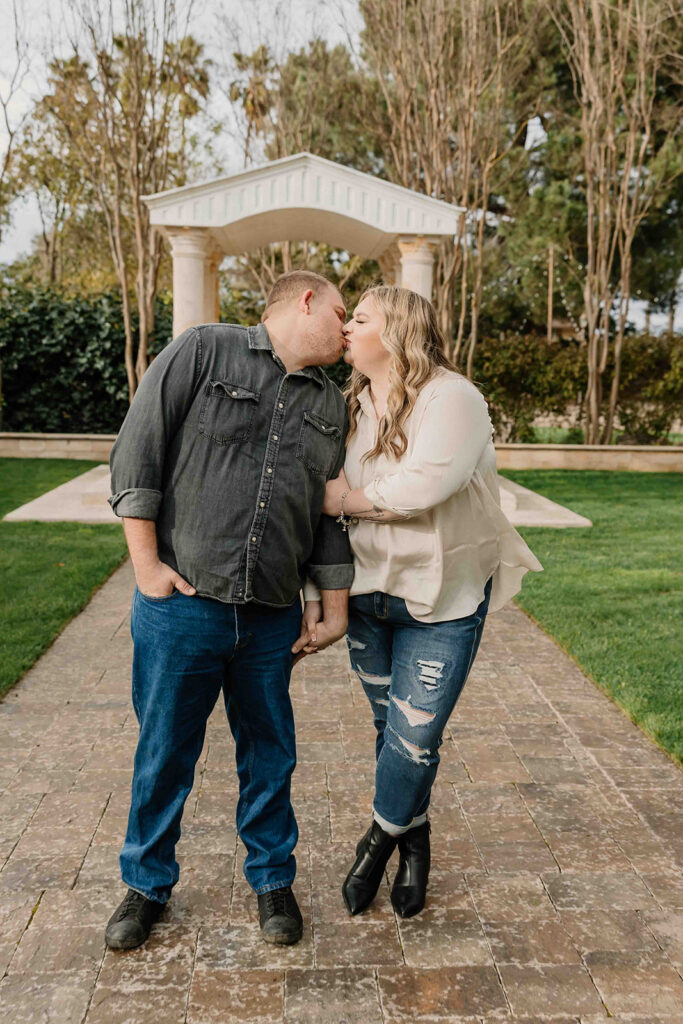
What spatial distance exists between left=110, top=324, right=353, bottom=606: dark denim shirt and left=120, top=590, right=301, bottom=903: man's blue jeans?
0.12m

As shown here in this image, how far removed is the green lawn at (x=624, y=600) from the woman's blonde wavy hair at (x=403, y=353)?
2238 mm

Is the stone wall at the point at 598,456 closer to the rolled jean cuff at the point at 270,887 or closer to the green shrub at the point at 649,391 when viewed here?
the green shrub at the point at 649,391

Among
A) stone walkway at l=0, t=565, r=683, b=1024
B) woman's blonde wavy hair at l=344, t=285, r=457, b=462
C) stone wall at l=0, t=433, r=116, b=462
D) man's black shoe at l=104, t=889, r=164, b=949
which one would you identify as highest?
woman's blonde wavy hair at l=344, t=285, r=457, b=462

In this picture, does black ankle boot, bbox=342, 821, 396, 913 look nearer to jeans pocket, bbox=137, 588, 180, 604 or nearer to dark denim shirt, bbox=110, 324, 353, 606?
dark denim shirt, bbox=110, 324, 353, 606

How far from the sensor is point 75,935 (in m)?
2.56

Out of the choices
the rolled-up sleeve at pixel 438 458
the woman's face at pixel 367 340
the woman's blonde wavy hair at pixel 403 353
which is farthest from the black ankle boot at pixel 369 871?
the woman's face at pixel 367 340

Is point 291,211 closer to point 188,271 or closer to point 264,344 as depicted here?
point 188,271

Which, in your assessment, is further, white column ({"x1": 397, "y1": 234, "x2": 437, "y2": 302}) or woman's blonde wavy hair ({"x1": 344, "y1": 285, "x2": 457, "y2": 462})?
white column ({"x1": 397, "y1": 234, "x2": 437, "y2": 302})

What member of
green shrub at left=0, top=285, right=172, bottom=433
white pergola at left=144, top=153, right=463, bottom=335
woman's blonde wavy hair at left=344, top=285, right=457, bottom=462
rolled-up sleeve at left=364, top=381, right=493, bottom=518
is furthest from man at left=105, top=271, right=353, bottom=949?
green shrub at left=0, top=285, right=172, bottom=433

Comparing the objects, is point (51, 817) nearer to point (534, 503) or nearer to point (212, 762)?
point (212, 762)

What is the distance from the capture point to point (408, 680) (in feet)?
8.32

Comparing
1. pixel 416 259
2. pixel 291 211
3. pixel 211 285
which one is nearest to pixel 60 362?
pixel 211 285

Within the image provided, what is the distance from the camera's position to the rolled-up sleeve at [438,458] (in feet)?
7.73

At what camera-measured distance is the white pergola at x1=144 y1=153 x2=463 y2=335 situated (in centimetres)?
1020
